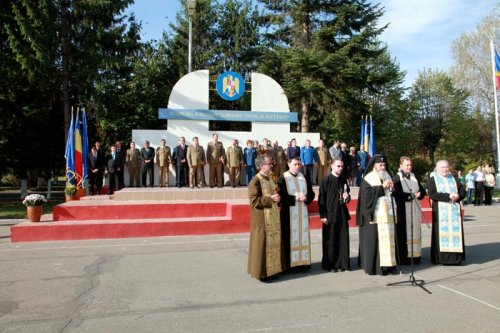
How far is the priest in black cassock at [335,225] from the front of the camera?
258 inches

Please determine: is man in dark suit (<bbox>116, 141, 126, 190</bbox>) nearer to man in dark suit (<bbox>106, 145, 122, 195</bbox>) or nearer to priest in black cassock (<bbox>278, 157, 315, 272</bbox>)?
man in dark suit (<bbox>106, 145, 122, 195</bbox>)

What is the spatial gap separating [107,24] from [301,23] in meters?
13.0

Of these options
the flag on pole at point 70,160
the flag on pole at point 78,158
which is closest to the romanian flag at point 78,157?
the flag on pole at point 78,158

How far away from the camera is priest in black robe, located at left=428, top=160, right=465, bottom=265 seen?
22.6ft

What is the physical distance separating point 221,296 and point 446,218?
4250mm

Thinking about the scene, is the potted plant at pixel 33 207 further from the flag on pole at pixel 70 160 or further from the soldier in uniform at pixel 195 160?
the soldier in uniform at pixel 195 160

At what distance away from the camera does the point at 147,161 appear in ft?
48.9

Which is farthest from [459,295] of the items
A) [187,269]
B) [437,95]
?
[437,95]

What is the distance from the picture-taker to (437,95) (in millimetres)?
38062

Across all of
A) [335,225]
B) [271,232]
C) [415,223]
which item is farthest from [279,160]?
[271,232]

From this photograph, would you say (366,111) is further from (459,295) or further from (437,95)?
(459,295)

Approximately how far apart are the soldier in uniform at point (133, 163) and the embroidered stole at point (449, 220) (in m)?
10.8

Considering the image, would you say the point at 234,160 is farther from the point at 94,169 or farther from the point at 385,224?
the point at 385,224

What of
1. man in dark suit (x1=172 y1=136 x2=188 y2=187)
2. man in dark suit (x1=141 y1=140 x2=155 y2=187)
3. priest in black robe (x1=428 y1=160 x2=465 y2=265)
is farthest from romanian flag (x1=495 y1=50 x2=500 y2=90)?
man in dark suit (x1=141 y1=140 x2=155 y2=187)
